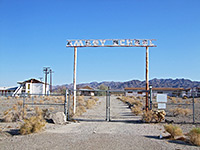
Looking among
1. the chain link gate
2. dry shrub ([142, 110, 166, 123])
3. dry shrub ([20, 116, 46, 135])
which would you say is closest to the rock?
the chain link gate

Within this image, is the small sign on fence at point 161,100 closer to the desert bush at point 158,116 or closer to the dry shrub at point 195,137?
the desert bush at point 158,116

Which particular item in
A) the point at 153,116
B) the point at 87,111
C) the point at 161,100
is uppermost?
the point at 161,100

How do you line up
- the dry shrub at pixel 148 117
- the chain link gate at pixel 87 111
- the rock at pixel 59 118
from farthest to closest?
the chain link gate at pixel 87 111 < the dry shrub at pixel 148 117 < the rock at pixel 59 118

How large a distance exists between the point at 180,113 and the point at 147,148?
15110 millimetres

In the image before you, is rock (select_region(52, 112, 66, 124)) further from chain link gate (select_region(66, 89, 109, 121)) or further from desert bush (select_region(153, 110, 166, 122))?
desert bush (select_region(153, 110, 166, 122))

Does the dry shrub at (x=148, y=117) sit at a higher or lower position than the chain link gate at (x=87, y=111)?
higher

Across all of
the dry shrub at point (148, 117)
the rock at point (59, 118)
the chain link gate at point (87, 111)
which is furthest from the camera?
the chain link gate at point (87, 111)

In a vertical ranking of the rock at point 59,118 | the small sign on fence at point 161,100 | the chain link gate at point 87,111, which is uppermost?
the small sign on fence at point 161,100

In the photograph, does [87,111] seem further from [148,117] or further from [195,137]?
[195,137]

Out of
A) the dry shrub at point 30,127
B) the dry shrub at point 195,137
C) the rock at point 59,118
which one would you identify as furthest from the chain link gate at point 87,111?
the dry shrub at point 195,137

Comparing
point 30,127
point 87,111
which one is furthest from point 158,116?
point 87,111

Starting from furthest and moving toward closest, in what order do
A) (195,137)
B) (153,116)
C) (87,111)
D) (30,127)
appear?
(87,111) → (153,116) → (30,127) → (195,137)

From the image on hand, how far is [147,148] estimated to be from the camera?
919cm

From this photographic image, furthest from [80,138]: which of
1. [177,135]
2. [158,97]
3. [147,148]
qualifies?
[158,97]
